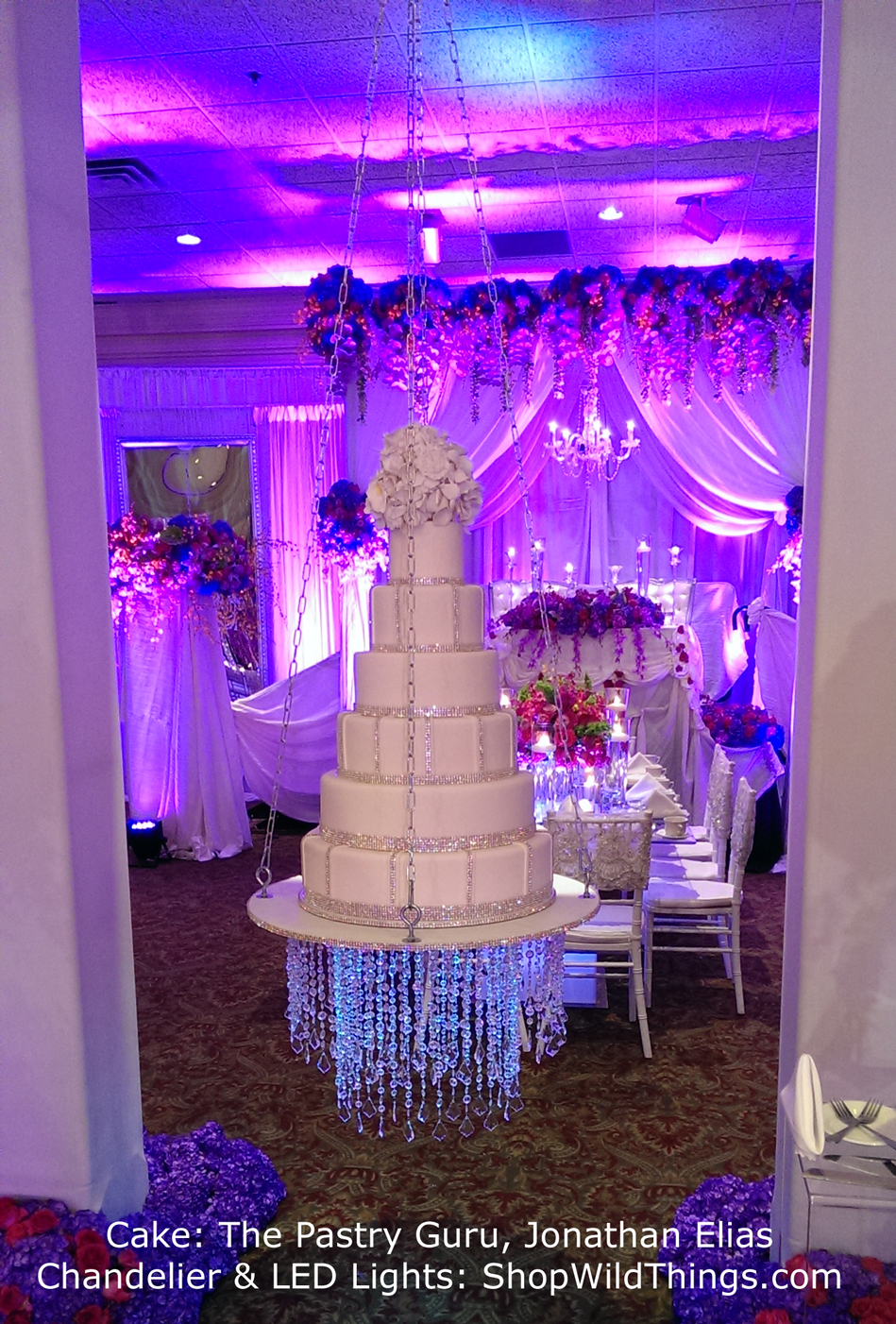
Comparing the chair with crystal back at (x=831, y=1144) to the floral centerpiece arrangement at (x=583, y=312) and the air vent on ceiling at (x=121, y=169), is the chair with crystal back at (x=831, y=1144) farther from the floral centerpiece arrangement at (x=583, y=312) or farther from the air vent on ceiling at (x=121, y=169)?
the floral centerpiece arrangement at (x=583, y=312)

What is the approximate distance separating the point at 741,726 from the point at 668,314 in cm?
302

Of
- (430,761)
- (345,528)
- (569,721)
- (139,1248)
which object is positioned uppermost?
(345,528)

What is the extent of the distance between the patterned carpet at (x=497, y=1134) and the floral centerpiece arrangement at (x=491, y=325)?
4339 millimetres

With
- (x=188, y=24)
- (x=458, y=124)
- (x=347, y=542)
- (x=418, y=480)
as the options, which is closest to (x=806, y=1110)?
(x=418, y=480)

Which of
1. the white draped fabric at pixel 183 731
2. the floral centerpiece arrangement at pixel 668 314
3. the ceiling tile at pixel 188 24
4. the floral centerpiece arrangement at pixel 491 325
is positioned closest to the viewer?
the ceiling tile at pixel 188 24

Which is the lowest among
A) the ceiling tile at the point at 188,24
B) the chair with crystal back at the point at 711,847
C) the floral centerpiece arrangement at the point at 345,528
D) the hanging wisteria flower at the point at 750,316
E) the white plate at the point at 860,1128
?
the chair with crystal back at the point at 711,847

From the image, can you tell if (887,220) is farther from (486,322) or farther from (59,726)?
(486,322)

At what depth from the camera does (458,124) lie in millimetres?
5137

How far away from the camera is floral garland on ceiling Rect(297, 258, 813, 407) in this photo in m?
6.68

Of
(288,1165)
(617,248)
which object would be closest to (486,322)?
(617,248)

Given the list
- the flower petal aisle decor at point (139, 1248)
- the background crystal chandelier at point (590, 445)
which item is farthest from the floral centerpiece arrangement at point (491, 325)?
the flower petal aisle decor at point (139, 1248)

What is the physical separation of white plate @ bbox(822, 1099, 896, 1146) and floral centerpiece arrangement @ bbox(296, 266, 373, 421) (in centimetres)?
544

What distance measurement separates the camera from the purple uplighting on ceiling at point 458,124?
166 inches

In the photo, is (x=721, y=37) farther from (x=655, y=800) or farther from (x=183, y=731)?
(x=183, y=731)
